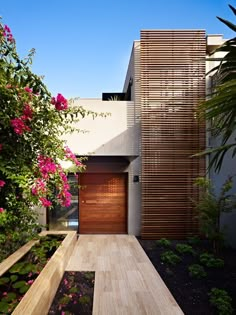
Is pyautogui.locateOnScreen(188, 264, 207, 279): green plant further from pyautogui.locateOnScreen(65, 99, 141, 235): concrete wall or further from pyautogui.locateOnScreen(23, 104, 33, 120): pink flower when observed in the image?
pyautogui.locateOnScreen(23, 104, 33, 120): pink flower

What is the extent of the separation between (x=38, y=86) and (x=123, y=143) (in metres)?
4.11

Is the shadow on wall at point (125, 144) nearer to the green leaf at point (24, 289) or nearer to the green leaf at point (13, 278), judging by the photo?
the green leaf at point (13, 278)

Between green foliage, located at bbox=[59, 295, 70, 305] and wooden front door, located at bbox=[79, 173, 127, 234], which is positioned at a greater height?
wooden front door, located at bbox=[79, 173, 127, 234]

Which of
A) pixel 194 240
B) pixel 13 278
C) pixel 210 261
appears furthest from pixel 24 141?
pixel 194 240

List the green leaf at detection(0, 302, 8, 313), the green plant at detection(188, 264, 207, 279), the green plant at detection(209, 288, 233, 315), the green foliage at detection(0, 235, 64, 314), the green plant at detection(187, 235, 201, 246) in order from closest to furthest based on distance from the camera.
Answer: the green leaf at detection(0, 302, 8, 313) < the green foliage at detection(0, 235, 64, 314) < the green plant at detection(209, 288, 233, 315) < the green plant at detection(188, 264, 207, 279) < the green plant at detection(187, 235, 201, 246)

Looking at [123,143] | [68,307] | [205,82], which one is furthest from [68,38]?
[68,307]

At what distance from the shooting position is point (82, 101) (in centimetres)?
695

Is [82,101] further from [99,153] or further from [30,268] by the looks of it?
[30,268]

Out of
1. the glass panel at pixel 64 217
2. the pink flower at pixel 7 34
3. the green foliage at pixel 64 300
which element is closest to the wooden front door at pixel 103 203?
the glass panel at pixel 64 217

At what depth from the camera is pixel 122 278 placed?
416cm

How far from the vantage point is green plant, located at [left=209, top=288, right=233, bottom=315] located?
3.12 m

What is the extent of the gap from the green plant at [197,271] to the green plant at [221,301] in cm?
58

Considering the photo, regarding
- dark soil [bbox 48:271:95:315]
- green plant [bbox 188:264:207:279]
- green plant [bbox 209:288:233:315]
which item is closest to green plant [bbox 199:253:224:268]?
green plant [bbox 188:264:207:279]

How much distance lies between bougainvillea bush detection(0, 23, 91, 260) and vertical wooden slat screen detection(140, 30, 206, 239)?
378 cm
